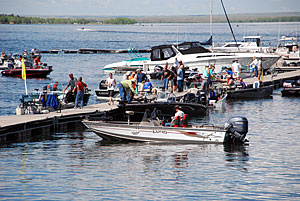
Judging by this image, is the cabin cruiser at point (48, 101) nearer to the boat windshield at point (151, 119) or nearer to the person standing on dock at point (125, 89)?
the person standing on dock at point (125, 89)

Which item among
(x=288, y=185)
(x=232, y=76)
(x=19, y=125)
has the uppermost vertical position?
(x=232, y=76)

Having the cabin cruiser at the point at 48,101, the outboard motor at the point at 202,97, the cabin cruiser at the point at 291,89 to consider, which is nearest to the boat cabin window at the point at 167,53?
the cabin cruiser at the point at 291,89

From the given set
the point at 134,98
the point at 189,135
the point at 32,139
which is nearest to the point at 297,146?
the point at 189,135

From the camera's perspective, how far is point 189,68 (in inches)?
1613

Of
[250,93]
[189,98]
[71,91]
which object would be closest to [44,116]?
[71,91]

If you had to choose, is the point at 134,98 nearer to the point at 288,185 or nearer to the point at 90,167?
the point at 90,167

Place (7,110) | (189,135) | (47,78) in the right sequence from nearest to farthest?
(189,135), (7,110), (47,78)

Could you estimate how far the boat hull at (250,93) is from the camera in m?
32.5

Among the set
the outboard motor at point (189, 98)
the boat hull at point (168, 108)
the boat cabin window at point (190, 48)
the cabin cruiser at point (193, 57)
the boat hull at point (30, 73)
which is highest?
the boat cabin window at point (190, 48)

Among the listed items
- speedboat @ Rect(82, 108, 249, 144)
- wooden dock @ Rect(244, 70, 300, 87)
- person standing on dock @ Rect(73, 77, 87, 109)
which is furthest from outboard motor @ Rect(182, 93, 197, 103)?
wooden dock @ Rect(244, 70, 300, 87)

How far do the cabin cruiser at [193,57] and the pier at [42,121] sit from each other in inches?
645

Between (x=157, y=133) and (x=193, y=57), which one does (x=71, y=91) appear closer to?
(x=157, y=133)

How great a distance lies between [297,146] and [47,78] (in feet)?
98.0

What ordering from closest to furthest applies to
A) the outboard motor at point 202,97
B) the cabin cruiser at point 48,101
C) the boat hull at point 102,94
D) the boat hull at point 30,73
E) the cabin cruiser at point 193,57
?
the cabin cruiser at point 48,101, the outboard motor at point 202,97, the boat hull at point 102,94, the cabin cruiser at point 193,57, the boat hull at point 30,73
